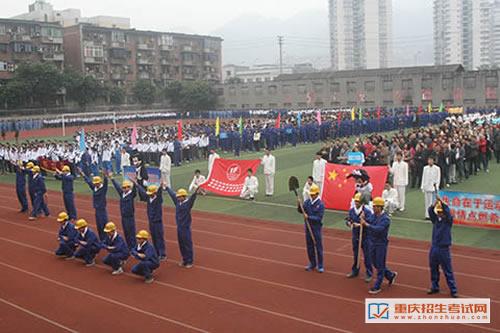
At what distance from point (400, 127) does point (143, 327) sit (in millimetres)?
34171

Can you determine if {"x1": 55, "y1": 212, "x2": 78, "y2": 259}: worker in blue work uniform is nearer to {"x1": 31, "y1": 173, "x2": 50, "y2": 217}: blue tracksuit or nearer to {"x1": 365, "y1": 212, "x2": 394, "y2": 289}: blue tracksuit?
{"x1": 31, "y1": 173, "x2": 50, "y2": 217}: blue tracksuit

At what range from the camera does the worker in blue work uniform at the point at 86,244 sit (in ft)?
38.5

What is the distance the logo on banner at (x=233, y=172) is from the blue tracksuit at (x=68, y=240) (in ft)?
23.4

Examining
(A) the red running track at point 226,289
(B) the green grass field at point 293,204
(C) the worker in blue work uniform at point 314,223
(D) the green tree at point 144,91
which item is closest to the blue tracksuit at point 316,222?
(C) the worker in blue work uniform at point 314,223

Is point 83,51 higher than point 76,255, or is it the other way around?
point 83,51

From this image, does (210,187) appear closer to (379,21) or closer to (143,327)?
(143,327)

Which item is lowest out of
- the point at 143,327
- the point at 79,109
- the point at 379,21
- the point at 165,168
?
the point at 143,327

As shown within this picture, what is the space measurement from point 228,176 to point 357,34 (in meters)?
156

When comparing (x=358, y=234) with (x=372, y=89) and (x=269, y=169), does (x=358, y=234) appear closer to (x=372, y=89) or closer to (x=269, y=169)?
Result: (x=269, y=169)

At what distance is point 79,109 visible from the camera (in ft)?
205

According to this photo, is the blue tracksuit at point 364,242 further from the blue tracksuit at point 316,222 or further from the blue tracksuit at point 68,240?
the blue tracksuit at point 68,240

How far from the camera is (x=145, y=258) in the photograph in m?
10.5

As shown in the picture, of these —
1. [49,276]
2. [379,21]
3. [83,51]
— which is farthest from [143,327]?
[379,21]

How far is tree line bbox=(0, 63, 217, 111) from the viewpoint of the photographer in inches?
2201
